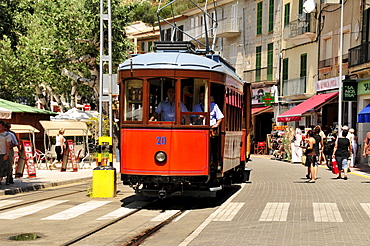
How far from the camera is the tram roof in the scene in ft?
46.8

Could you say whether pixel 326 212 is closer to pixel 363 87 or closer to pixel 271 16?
pixel 363 87

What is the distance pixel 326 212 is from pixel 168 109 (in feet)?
12.3

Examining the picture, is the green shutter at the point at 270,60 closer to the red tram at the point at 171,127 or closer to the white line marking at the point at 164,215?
the red tram at the point at 171,127

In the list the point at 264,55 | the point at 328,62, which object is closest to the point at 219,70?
the point at 328,62

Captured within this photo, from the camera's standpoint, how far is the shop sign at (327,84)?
37.3m

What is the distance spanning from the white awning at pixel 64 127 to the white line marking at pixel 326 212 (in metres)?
18.9

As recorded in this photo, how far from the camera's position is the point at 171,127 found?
46.1 feet

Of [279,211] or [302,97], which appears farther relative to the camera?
[302,97]

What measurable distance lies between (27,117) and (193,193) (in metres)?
21.5

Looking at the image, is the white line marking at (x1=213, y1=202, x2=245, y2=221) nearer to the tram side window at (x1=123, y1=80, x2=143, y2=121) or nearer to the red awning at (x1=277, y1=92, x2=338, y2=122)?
the tram side window at (x1=123, y1=80, x2=143, y2=121)

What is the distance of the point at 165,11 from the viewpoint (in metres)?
95.9

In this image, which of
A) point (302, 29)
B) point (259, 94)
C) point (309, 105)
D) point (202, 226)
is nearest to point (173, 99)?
point (202, 226)

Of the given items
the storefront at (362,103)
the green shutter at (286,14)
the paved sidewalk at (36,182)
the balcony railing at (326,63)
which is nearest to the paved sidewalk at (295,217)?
the paved sidewalk at (36,182)

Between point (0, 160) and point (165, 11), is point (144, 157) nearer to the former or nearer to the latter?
point (0, 160)
